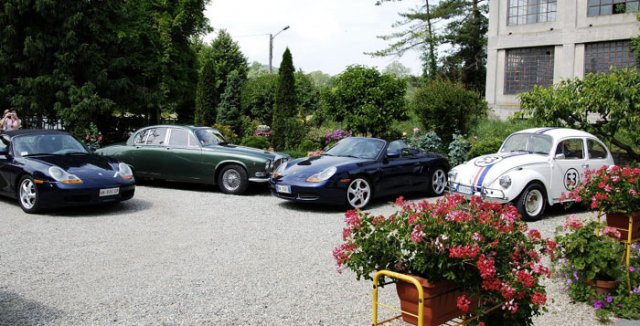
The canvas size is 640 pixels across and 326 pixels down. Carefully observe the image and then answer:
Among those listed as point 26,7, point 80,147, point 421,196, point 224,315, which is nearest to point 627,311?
point 224,315

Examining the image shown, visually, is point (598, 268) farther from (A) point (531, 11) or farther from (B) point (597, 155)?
(A) point (531, 11)

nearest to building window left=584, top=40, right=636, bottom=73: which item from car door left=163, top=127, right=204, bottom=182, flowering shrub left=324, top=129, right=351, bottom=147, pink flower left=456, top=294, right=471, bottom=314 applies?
flowering shrub left=324, top=129, right=351, bottom=147

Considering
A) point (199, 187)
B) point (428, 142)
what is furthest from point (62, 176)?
point (428, 142)

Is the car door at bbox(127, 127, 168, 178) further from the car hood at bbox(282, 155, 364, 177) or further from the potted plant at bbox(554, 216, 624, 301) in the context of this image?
the potted plant at bbox(554, 216, 624, 301)

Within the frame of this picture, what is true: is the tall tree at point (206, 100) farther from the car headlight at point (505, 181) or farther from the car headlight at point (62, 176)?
the car headlight at point (505, 181)

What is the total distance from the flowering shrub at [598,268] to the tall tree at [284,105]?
1443cm

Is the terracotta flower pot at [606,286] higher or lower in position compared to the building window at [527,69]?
lower

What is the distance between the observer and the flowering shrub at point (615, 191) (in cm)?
560

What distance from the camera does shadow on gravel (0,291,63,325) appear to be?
15.9ft

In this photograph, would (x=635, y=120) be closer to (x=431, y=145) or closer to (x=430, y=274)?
(x=431, y=145)

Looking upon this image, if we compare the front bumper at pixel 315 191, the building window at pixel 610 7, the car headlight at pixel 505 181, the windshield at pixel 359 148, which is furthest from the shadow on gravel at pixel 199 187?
the building window at pixel 610 7

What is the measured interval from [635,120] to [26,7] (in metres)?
18.6

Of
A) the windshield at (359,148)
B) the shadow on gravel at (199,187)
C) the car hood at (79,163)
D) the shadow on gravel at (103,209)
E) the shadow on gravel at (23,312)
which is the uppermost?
the windshield at (359,148)

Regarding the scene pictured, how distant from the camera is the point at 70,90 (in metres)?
19.3
